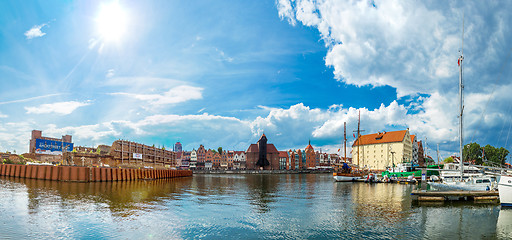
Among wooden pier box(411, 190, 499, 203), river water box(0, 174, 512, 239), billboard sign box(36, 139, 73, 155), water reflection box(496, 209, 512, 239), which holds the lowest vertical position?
river water box(0, 174, 512, 239)

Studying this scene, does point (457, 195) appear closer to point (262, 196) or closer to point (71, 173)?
point (262, 196)

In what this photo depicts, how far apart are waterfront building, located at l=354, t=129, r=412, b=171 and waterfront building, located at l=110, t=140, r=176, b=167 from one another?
108 metres

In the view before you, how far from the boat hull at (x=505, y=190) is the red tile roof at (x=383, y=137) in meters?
141

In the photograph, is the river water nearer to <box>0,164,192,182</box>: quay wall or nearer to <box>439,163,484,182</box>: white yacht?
<box>439,163,484,182</box>: white yacht

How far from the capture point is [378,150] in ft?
603

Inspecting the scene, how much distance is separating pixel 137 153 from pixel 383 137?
461ft

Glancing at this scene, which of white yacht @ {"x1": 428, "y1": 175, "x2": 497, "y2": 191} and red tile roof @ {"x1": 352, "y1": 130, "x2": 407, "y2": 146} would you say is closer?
white yacht @ {"x1": 428, "y1": 175, "x2": 497, "y2": 191}

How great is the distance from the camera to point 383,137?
A: 185000 mm

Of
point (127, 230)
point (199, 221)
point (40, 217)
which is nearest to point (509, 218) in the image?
point (199, 221)

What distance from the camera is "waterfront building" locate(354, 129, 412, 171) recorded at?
6860 inches

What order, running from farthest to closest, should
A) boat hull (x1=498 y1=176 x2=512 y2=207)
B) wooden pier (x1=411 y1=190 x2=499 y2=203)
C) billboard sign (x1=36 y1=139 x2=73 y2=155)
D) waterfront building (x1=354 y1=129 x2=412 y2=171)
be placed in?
waterfront building (x1=354 y1=129 x2=412 y2=171), billboard sign (x1=36 y1=139 x2=73 y2=155), wooden pier (x1=411 y1=190 x2=499 y2=203), boat hull (x1=498 y1=176 x2=512 y2=207)

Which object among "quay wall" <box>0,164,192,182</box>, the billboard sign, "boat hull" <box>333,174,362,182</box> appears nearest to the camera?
"quay wall" <box>0,164,192,182</box>

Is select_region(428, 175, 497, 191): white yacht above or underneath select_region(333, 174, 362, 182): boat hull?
above

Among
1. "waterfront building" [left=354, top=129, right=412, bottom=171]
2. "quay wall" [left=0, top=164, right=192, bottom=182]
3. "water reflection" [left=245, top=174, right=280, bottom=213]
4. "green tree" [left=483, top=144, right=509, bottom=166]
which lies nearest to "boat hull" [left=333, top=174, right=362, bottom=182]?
"water reflection" [left=245, top=174, right=280, bottom=213]
